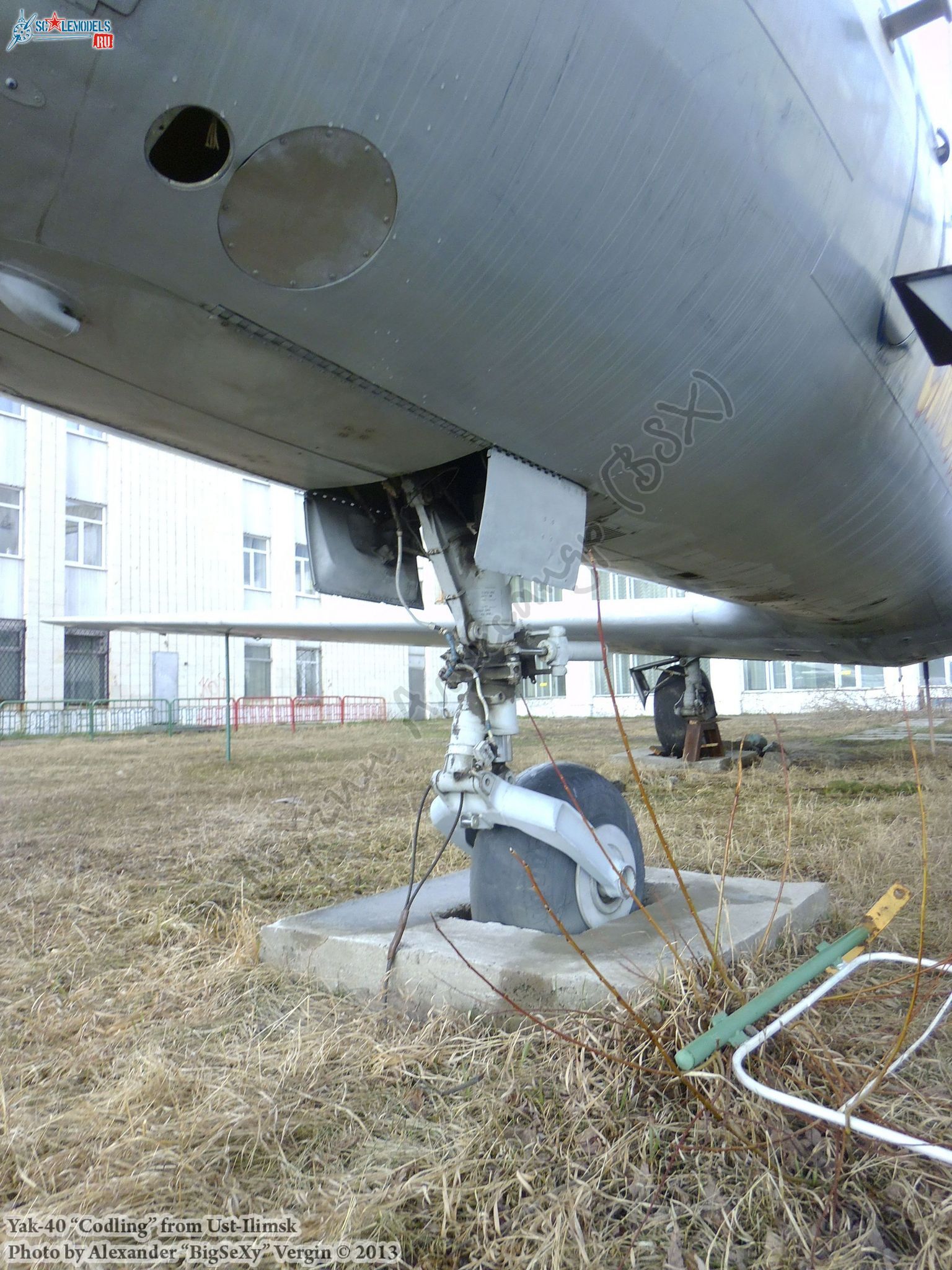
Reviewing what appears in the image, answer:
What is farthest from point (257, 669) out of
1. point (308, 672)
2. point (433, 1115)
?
point (433, 1115)

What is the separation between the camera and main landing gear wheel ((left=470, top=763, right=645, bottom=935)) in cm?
262

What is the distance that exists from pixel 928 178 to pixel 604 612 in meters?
5.45

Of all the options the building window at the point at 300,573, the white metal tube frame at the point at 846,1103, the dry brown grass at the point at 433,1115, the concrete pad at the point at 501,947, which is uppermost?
the building window at the point at 300,573

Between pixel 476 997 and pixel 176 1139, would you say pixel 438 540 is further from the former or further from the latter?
pixel 176 1139

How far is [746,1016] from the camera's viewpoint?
1705 mm

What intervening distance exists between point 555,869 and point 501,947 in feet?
1.01

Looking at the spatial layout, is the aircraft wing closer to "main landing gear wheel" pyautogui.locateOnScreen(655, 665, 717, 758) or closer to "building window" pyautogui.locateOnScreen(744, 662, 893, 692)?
"main landing gear wheel" pyautogui.locateOnScreen(655, 665, 717, 758)

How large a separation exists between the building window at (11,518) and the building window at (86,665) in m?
2.31

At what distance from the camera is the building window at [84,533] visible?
2047 cm

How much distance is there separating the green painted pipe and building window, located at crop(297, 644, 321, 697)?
23.0 m

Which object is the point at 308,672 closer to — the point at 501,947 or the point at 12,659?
the point at 12,659

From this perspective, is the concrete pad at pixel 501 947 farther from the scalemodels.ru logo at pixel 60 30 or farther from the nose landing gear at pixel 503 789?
the scalemodels.ru logo at pixel 60 30

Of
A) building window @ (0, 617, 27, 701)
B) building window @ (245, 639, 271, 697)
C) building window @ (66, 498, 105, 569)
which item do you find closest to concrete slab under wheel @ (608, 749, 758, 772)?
building window @ (0, 617, 27, 701)

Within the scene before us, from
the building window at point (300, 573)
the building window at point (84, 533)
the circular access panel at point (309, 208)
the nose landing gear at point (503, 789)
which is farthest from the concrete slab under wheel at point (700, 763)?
the building window at point (300, 573)
